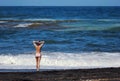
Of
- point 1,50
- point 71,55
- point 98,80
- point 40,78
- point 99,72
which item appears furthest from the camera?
point 1,50

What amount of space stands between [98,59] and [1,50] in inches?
222

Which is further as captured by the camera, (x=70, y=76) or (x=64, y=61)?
(x=64, y=61)

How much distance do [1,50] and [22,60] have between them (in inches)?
165

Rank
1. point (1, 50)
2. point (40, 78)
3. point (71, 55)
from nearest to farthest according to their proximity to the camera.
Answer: point (40, 78)
point (71, 55)
point (1, 50)

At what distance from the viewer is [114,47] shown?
870 inches

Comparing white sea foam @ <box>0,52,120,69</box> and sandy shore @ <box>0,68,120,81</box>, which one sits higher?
sandy shore @ <box>0,68,120,81</box>

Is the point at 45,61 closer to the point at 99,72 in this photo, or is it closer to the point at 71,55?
the point at 71,55

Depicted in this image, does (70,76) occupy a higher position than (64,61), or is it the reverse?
(70,76)

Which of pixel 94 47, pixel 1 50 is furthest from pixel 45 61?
pixel 94 47

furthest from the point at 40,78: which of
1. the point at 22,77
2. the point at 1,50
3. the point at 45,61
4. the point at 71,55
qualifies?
the point at 1,50

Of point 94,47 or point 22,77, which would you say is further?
point 94,47

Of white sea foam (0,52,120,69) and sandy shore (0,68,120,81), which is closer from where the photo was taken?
sandy shore (0,68,120,81)

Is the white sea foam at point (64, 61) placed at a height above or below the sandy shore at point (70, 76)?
below

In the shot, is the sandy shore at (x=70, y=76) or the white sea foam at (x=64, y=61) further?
the white sea foam at (x=64, y=61)
